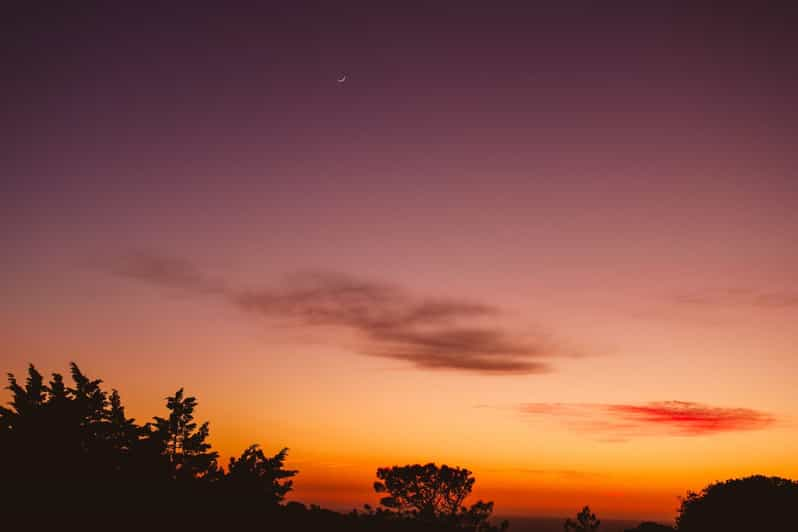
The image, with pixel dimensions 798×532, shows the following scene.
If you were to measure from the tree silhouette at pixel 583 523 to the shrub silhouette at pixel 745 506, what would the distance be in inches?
939

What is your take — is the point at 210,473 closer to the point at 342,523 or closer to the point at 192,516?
the point at 192,516

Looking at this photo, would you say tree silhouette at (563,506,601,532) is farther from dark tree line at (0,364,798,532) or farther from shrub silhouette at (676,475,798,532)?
dark tree line at (0,364,798,532)

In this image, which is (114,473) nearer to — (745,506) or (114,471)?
(114,471)

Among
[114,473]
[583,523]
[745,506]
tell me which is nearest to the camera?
[114,473]

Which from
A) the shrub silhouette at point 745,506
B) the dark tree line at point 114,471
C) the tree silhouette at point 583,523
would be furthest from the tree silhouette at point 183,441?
the tree silhouette at point 583,523

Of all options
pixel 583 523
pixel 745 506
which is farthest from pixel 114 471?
pixel 583 523

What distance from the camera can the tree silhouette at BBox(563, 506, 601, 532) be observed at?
6131 cm

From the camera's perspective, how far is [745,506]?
3409 cm

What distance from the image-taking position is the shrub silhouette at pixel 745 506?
105ft

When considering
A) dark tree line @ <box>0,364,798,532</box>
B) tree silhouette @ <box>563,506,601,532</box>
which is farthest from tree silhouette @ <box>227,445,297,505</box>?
tree silhouette @ <box>563,506,601,532</box>

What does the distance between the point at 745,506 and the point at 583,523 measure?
29.8 m

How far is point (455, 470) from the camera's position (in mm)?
67438

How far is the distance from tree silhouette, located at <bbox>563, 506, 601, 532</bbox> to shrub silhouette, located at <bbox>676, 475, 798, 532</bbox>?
23859mm

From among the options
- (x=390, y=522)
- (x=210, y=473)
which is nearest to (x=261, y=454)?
(x=210, y=473)
